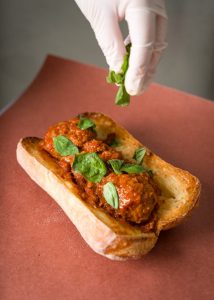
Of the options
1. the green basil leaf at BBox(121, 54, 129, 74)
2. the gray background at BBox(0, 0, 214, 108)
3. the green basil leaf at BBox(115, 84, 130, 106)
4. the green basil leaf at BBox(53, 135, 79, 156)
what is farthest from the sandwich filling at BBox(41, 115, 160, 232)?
the gray background at BBox(0, 0, 214, 108)

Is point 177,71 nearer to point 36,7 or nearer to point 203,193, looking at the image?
point 36,7

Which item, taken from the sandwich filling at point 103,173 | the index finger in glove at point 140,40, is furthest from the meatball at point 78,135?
the index finger in glove at point 140,40

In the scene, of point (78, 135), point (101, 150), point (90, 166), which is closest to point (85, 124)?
point (78, 135)

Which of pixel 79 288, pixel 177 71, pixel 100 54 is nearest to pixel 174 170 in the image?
pixel 79 288

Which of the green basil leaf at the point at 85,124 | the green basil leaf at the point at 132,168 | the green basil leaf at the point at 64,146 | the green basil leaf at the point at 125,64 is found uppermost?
the green basil leaf at the point at 125,64

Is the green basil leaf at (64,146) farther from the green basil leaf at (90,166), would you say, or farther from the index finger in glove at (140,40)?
the index finger in glove at (140,40)

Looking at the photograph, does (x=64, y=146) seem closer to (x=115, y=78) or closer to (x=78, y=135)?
(x=78, y=135)
